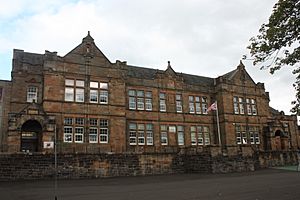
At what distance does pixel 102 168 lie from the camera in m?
26.0

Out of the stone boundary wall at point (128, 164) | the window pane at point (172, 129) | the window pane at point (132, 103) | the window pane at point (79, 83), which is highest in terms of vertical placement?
the window pane at point (79, 83)

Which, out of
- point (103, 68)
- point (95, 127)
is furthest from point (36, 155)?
point (103, 68)

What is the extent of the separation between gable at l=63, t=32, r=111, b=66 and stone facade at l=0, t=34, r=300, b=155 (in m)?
0.10

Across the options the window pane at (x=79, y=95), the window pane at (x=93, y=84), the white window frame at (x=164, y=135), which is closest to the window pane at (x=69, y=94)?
the window pane at (x=79, y=95)

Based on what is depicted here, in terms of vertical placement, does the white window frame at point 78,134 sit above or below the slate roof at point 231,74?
below

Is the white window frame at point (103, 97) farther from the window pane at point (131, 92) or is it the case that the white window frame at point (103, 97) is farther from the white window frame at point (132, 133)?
the white window frame at point (132, 133)

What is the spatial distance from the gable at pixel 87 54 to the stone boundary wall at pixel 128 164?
420 inches

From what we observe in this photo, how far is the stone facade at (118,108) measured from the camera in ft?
93.1

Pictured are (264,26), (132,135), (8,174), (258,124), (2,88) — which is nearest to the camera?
(264,26)

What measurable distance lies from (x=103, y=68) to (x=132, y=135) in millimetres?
8080

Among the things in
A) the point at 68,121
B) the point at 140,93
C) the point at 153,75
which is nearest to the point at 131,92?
the point at 140,93

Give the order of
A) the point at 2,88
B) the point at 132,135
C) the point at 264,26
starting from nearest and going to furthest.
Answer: the point at 264,26 < the point at 2,88 < the point at 132,135

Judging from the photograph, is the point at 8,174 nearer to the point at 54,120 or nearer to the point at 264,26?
the point at 54,120

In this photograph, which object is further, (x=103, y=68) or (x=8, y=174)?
(x=103, y=68)
